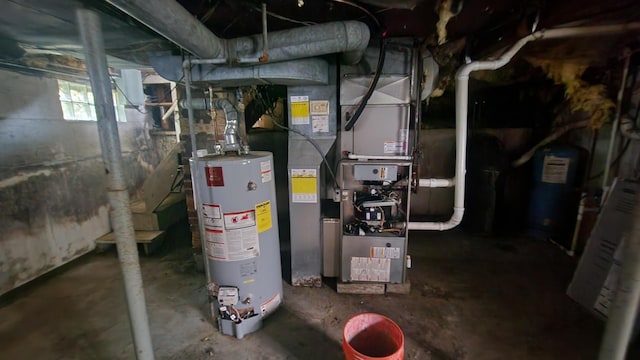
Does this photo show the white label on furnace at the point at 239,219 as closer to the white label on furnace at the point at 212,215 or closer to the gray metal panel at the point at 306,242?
the white label on furnace at the point at 212,215

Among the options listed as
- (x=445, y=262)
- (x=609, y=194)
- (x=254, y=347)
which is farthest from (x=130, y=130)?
(x=609, y=194)

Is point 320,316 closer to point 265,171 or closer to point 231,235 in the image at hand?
point 231,235

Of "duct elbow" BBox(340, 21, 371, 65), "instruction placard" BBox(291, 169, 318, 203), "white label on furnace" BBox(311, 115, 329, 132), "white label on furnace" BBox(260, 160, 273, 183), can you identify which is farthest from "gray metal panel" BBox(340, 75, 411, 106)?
"white label on furnace" BBox(260, 160, 273, 183)

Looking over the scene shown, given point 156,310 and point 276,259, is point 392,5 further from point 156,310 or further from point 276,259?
point 156,310

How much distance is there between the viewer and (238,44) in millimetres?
1562

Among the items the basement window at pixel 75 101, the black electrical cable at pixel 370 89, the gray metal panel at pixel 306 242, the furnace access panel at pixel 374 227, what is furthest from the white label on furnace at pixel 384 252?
the basement window at pixel 75 101

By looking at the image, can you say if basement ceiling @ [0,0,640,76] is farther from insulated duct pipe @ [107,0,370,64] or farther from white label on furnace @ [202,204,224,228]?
white label on furnace @ [202,204,224,228]

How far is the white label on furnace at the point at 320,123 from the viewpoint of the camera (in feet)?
6.84

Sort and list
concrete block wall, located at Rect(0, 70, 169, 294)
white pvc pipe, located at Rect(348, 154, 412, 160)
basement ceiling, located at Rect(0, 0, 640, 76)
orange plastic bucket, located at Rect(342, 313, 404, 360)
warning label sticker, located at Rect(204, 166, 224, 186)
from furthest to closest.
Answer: concrete block wall, located at Rect(0, 70, 169, 294) → white pvc pipe, located at Rect(348, 154, 412, 160) → warning label sticker, located at Rect(204, 166, 224, 186) → orange plastic bucket, located at Rect(342, 313, 404, 360) → basement ceiling, located at Rect(0, 0, 640, 76)

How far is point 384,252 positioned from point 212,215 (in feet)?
4.14

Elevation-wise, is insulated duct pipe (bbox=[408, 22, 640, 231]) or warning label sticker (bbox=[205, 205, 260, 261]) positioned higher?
insulated duct pipe (bbox=[408, 22, 640, 231])

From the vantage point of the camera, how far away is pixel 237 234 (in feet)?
5.49

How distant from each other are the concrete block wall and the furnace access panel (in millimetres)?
2684

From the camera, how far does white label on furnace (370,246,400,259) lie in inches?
81.9
